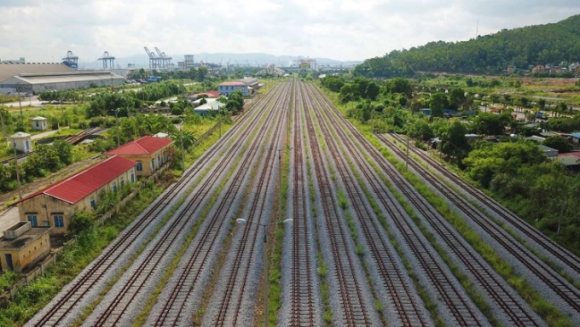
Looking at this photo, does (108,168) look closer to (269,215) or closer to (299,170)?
(269,215)

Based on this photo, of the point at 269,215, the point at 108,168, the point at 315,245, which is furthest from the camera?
the point at 108,168

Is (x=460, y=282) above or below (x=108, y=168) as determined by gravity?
below

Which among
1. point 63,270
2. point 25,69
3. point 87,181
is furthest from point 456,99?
point 25,69

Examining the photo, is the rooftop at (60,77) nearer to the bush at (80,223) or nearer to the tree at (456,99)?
the tree at (456,99)

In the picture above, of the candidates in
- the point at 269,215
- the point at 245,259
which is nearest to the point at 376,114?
the point at 269,215

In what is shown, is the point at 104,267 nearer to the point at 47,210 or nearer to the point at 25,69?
the point at 47,210

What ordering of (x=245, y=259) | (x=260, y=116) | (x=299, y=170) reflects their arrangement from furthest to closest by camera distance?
(x=260, y=116) < (x=299, y=170) < (x=245, y=259)

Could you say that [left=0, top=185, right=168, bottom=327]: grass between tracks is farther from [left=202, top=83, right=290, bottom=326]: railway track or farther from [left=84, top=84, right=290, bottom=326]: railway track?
[left=202, top=83, right=290, bottom=326]: railway track
